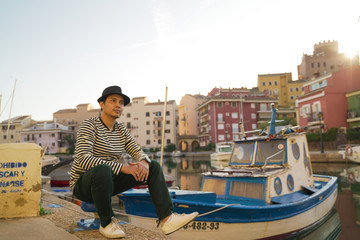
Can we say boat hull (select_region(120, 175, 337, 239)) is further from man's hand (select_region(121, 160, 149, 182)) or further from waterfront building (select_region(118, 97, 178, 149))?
waterfront building (select_region(118, 97, 178, 149))

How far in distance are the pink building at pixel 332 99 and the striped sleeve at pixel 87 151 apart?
4243 cm

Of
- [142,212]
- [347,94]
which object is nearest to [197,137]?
[347,94]

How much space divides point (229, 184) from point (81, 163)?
5713mm

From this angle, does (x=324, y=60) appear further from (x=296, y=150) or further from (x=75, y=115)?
(x=296, y=150)

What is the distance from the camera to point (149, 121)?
265 ft

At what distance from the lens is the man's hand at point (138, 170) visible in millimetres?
2924

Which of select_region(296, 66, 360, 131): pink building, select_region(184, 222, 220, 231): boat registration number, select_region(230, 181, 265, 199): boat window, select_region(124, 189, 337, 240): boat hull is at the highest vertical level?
select_region(296, 66, 360, 131): pink building

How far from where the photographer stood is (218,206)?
19.2ft

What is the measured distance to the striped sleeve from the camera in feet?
9.57

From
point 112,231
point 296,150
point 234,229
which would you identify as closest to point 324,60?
point 296,150

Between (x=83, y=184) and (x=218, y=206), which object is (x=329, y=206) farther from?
(x=83, y=184)

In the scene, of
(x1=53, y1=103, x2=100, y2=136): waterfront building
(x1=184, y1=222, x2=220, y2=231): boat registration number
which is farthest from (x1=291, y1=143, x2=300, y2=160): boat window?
(x1=53, y1=103, x2=100, y2=136): waterfront building

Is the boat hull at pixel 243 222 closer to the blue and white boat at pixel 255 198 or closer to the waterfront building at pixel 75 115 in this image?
the blue and white boat at pixel 255 198

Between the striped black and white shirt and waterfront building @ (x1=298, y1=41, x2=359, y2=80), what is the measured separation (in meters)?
85.3
